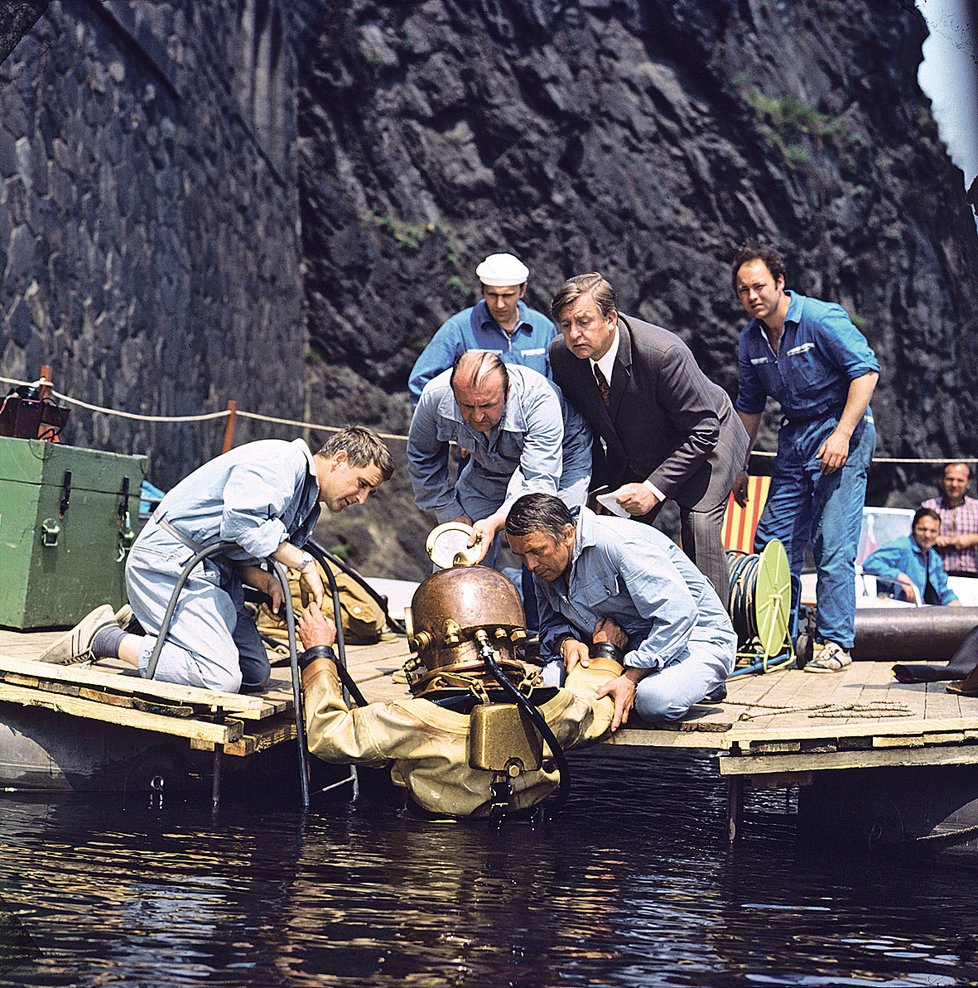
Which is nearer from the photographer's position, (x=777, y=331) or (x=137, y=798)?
(x=137, y=798)

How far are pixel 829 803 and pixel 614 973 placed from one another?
83.6 inches

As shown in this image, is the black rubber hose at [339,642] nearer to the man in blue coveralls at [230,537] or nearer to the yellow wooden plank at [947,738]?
the man in blue coveralls at [230,537]

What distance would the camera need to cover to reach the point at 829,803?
493 cm

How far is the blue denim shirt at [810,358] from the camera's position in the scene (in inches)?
249

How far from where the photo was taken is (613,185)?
19.5 metres

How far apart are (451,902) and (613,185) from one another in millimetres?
16912

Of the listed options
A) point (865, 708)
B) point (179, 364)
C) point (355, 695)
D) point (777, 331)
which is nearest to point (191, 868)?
point (355, 695)

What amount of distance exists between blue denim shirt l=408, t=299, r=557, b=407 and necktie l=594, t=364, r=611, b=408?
778 millimetres

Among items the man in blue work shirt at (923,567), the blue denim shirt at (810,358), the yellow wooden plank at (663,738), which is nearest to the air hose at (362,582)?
the yellow wooden plank at (663,738)

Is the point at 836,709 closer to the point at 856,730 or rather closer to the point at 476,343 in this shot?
the point at 856,730

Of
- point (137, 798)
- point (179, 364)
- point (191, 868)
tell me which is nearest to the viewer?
point (191, 868)

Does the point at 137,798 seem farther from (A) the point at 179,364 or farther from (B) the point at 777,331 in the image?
(A) the point at 179,364

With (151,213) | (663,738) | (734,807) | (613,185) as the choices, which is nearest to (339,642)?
(663,738)

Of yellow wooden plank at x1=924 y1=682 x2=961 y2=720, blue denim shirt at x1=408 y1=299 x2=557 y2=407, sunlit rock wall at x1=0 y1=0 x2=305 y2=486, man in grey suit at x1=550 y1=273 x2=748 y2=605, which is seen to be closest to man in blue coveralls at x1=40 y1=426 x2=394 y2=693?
man in grey suit at x1=550 y1=273 x2=748 y2=605
